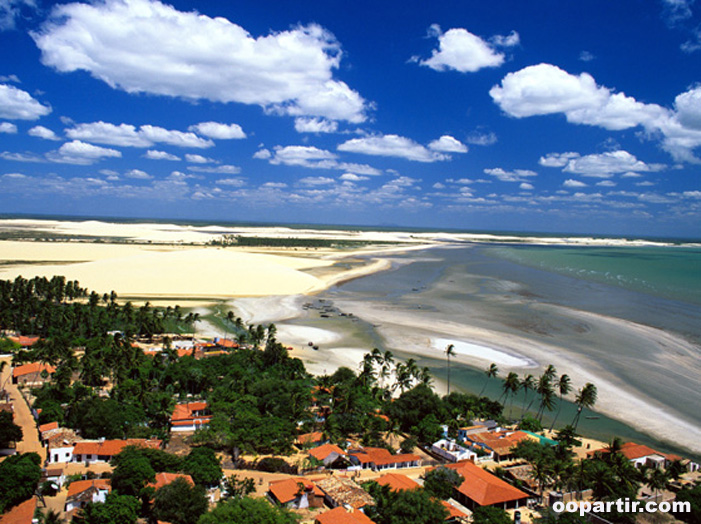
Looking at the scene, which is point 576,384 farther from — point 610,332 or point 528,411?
point 610,332

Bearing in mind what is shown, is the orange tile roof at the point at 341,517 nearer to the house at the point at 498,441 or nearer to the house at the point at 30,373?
the house at the point at 498,441

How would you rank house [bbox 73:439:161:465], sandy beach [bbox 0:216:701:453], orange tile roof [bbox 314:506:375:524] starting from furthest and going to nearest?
sandy beach [bbox 0:216:701:453]
house [bbox 73:439:161:465]
orange tile roof [bbox 314:506:375:524]

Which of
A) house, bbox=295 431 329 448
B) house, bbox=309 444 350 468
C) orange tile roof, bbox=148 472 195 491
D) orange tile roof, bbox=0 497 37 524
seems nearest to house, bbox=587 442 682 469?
house, bbox=309 444 350 468

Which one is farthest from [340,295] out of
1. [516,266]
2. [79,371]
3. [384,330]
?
[516,266]

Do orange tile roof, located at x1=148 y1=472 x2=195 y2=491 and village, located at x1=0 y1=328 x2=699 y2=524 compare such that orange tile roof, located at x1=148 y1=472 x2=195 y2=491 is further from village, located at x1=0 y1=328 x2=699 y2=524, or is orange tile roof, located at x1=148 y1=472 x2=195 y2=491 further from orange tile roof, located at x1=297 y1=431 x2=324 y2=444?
orange tile roof, located at x1=297 y1=431 x2=324 y2=444

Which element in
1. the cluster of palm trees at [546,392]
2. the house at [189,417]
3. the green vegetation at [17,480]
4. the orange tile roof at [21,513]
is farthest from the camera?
the cluster of palm trees at [546,392]

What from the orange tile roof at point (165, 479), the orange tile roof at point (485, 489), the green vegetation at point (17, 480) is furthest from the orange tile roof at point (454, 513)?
the green vegetation at point (17, 480)
